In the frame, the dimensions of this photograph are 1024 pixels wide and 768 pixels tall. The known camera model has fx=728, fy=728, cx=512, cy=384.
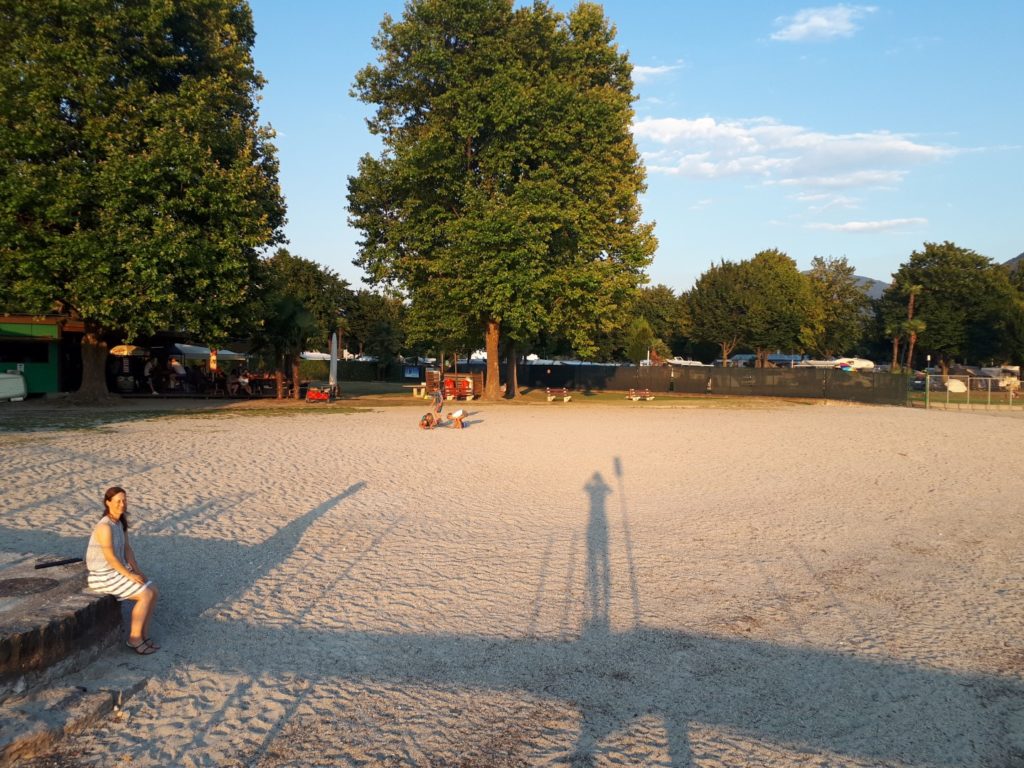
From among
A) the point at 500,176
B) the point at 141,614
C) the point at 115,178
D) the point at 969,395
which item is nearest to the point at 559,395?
the point at 500,176

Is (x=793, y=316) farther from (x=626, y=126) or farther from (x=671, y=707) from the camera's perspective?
(x=671, y=707)

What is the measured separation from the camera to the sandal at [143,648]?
558 cm

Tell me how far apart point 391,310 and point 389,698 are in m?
70.2

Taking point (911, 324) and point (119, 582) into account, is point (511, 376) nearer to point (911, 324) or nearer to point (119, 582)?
point (119, 582)

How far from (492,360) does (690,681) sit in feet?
98.9

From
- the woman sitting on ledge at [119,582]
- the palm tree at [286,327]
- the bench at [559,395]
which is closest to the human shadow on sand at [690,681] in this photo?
the woman sitting on ledge at [119,582]

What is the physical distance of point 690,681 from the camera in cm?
541

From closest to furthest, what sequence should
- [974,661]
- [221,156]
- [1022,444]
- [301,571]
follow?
1. [974,661]
2. [301,571]
3. [1022,444]
4. [221,156]

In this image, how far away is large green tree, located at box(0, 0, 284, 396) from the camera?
21.0 m

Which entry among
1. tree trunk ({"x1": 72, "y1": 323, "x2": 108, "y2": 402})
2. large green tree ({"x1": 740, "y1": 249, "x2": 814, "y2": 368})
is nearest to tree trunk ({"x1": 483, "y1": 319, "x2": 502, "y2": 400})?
tree trunk ({"x1": 72, "y1": 323, "x2": 108, "y2": 402})

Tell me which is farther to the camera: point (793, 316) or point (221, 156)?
point (793, 316)

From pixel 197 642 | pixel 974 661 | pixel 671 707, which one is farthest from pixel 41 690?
pixel 974 661

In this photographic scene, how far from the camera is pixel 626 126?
1325 inches

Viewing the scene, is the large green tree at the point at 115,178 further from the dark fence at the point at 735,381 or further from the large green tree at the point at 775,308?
the large green tree at the point at 775,308
